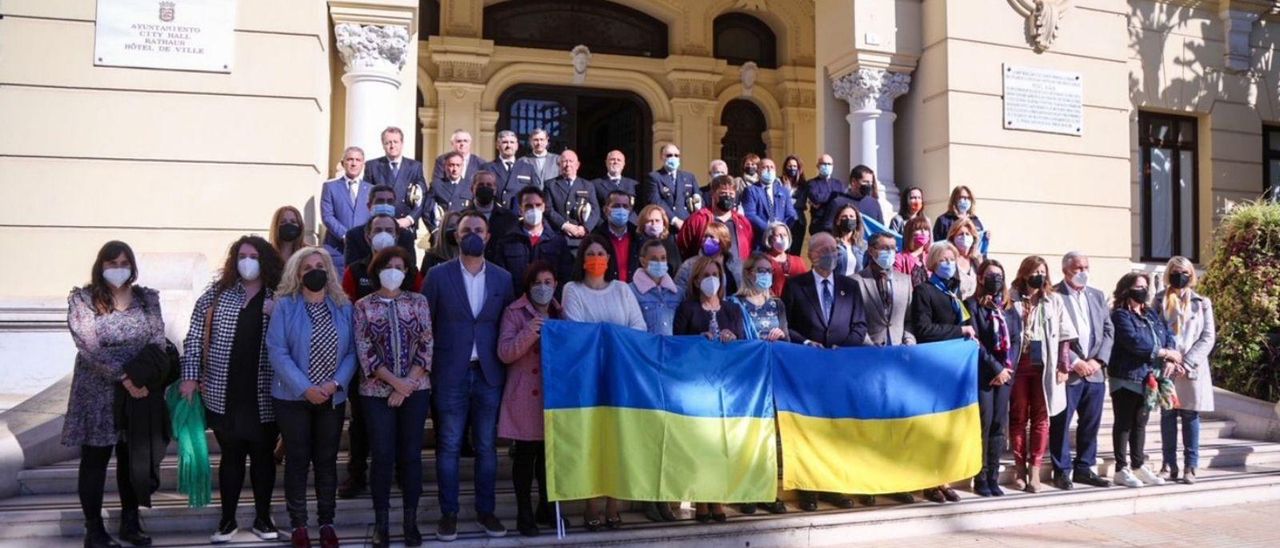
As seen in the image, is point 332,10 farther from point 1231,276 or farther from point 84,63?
point 1231,276

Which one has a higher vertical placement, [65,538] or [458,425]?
[458,425]

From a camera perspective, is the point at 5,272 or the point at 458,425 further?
the point at 5,272

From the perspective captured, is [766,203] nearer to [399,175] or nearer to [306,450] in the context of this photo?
[399,175]

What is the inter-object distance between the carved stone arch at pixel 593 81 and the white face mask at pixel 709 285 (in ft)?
27.9

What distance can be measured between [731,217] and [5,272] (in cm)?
632

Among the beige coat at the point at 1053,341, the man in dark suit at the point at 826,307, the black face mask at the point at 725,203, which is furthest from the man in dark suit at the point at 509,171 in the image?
the beige coat at the point at 1053,341

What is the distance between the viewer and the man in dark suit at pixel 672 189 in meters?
8.67

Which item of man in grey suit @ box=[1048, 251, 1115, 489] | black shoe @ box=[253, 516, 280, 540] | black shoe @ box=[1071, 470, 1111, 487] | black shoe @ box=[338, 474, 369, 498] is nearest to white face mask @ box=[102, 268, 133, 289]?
black shoe @ box=[253, 516, 280, 540]

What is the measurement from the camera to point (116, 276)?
558cm

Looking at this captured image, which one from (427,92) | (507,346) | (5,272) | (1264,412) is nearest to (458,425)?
(507,346)

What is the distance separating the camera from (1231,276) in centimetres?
1109

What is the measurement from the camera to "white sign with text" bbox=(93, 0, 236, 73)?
28.0 feet

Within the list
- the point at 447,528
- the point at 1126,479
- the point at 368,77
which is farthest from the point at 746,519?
the point at 368,77

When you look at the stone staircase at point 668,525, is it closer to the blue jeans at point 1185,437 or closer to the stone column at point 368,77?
the blue jeans at point 1185,437
